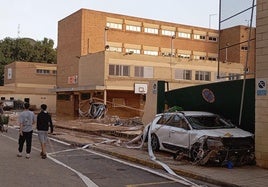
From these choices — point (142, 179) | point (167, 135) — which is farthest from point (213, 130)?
point (142, 179)

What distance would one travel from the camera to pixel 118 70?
45.1 metres

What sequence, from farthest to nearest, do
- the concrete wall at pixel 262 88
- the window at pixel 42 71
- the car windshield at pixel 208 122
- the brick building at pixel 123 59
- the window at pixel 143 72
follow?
the window at pixel 42 71 → the window at pixel 143 72 → the brick building at pixel 123 59 → the car windshield at pixel 208 122 → the concrete wall at pixel 262 88

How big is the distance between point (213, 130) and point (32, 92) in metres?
61.1

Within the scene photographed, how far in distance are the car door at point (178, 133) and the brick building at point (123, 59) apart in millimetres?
25902

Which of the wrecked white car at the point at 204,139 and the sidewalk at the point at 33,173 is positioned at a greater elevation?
the wrecked white car at the point at 204,139

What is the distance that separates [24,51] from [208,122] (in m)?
75.6

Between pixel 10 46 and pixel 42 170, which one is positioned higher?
pixel 10 46

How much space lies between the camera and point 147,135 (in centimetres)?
1591

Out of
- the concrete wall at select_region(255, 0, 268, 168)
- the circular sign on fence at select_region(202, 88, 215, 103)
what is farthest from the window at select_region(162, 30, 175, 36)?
the concrete wall at select_region(255, 0, 268, 168)

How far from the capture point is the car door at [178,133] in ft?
41.9

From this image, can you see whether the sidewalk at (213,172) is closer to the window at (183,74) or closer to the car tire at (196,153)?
the car tire at (196,153)

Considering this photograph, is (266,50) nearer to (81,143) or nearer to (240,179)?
(240,179)

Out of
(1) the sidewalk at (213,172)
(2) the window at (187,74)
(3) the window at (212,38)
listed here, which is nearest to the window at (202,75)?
(2) the window at (187,74)

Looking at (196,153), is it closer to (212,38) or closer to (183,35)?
(183,35)
